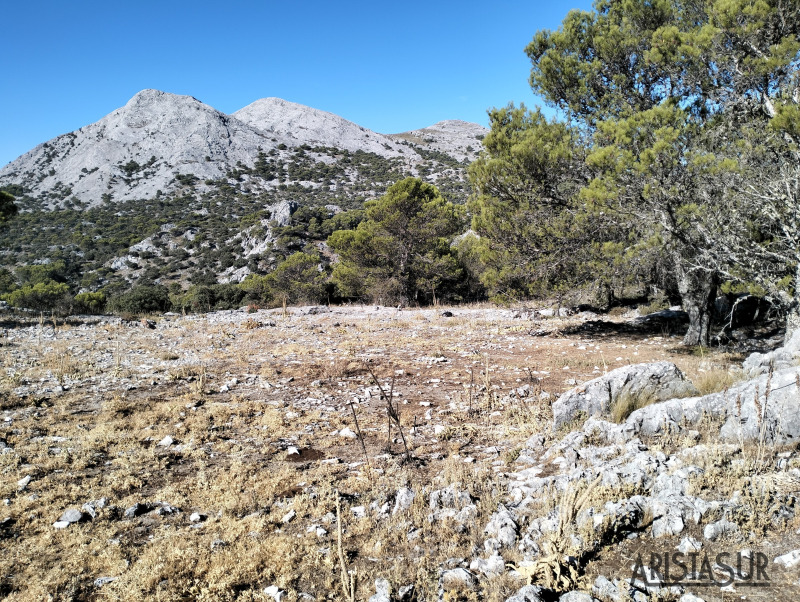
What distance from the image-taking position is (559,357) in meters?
10.6

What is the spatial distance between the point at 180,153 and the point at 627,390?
89409 mm

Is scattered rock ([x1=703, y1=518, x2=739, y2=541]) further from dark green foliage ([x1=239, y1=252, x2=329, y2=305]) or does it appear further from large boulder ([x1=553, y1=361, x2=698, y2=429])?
dark green foliage ([x1=239, y1=252, x2=329, y2=305])

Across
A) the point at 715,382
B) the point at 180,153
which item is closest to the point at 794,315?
the point at 715,382

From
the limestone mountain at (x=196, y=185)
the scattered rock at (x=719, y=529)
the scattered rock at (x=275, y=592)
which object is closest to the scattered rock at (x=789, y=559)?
the scattered rock at (x=719, y=529)

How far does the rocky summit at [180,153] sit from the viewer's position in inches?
2857

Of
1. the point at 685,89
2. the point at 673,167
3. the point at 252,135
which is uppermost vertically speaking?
the point at 252,135

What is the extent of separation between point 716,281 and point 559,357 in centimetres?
421

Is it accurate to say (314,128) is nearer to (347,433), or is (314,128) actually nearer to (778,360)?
(347,433)

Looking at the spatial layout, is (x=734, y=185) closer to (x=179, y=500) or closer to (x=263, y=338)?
(x=179, y=500)

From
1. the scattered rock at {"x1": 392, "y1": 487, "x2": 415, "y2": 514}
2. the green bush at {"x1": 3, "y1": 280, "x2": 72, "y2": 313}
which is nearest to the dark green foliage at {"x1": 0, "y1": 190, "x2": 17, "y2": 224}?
the green bush at {"x1": 3, "y1": 280, "x2": 72, "y2": 313}

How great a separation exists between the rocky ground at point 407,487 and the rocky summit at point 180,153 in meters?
69.8

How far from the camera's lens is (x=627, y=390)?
19.5ft

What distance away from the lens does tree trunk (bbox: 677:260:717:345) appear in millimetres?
10914

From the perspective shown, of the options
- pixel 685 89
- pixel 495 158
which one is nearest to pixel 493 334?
pixel 495 158
